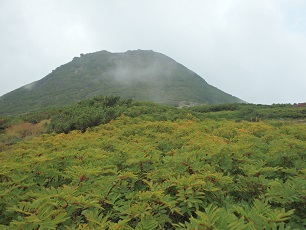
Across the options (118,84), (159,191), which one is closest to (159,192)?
(159,191)

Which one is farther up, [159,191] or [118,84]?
[118,84]

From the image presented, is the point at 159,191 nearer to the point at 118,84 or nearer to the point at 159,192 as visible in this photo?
the point at 159,192

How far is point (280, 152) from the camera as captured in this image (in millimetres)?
4398

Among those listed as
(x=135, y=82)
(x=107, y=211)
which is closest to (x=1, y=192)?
(x=107, y=211)

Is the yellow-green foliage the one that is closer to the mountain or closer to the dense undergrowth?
the dense undergrowth

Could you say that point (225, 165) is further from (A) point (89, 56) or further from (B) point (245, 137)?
(A) point (89, 56)

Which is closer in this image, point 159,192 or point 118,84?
point 159,192

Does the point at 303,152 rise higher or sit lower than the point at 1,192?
higher

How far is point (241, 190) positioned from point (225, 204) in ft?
1.55

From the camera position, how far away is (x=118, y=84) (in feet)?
265

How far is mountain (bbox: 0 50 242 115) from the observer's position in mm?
65438

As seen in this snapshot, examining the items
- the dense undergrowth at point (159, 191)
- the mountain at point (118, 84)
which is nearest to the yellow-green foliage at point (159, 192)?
the dense undergrowth at point (159, 191)

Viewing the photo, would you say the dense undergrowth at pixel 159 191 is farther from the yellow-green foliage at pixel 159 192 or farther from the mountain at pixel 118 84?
the mountain at pixel 118 84

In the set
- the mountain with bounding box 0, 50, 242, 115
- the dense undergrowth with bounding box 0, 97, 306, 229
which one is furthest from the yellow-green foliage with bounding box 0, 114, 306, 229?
the mountain with bounding box 0, 50, 242, 115
